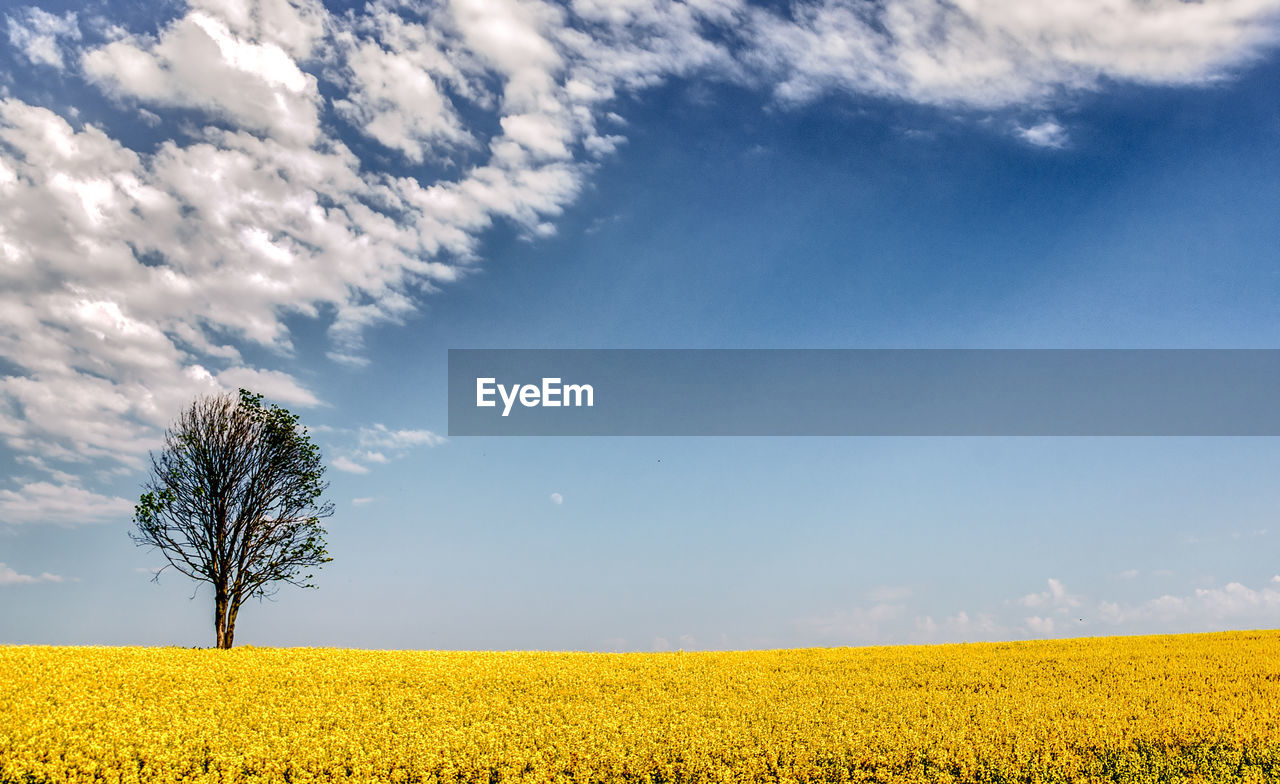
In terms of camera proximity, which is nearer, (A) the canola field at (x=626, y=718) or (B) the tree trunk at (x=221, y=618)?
(A) the canola field at (x=626, y=718)

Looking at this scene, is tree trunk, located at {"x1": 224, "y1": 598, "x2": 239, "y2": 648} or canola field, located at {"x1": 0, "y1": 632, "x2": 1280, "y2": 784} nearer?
canola field, located at {"x1": 0, "y1": 632, "x2": 1280, "y2": 784}

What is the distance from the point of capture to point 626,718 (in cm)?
1897

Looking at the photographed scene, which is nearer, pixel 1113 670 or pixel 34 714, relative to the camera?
pixel 34 714

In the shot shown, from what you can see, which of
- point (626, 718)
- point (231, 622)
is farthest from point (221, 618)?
point (626, 718)

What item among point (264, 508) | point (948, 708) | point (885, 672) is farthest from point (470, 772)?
point (264, 508)

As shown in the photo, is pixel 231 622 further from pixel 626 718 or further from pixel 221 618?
pixel 626 718

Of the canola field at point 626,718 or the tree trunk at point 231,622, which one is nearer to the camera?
the canola field at point 626,718

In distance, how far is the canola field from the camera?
15594 mm

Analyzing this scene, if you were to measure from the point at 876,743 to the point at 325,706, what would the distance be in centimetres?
1283

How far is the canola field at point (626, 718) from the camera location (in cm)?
1559

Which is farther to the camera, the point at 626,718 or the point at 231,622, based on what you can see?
the point at 231,622

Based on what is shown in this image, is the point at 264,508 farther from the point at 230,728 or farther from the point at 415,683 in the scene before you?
the point at 230,728

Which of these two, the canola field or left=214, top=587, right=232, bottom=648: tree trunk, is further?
left=214, top=587, right=232, bottom=648: tree trunk

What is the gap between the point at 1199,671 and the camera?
24.8 m
